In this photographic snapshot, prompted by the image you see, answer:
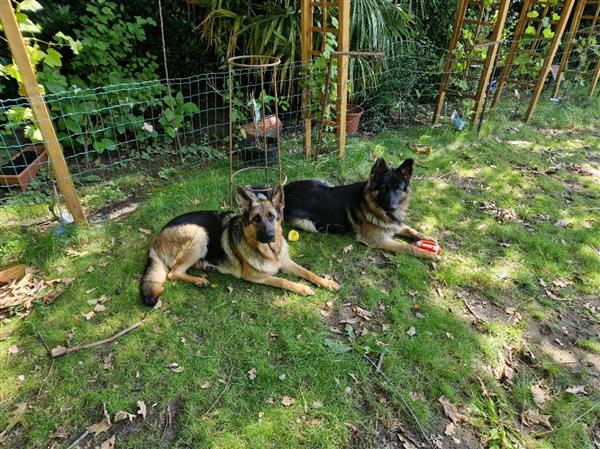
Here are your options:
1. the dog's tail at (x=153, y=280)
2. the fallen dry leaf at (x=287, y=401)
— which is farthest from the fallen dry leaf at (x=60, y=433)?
the fallen dry leaf at (x=287, y=401)

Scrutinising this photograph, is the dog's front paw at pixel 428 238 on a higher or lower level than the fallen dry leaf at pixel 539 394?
higher

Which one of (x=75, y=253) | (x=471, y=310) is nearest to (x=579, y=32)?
(x=471, y=310)

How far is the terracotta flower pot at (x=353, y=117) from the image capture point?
22.0 feet

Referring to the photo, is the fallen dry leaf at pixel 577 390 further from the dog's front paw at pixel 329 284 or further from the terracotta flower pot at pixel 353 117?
the terracotta flower pot at pixel 353 117

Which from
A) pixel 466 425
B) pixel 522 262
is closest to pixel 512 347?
pixel 466 425

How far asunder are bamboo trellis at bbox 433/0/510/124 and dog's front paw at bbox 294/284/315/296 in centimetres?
537

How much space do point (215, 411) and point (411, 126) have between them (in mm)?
6782

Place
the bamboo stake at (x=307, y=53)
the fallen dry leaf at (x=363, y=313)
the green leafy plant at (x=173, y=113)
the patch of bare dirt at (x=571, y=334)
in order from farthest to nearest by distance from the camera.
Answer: the green leafy plant at (x=173, y=113) → the bamboo stake at (x=307, y=53) → the fallen dry leaf at (x=363, y=313) → the patch of bare dirt at (x=571, y=334)

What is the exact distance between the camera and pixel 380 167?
3846 mm

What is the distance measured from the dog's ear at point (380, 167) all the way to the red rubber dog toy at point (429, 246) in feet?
3.07

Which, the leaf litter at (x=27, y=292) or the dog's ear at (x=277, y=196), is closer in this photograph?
the leaf litter at (x=27, y=292)

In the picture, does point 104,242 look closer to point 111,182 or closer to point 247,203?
point 111,182

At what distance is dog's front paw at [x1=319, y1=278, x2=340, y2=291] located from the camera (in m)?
3.52

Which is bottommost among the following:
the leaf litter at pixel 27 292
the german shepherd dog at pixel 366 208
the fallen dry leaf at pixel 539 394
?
the fallen dry leaf at pixel 539 394
